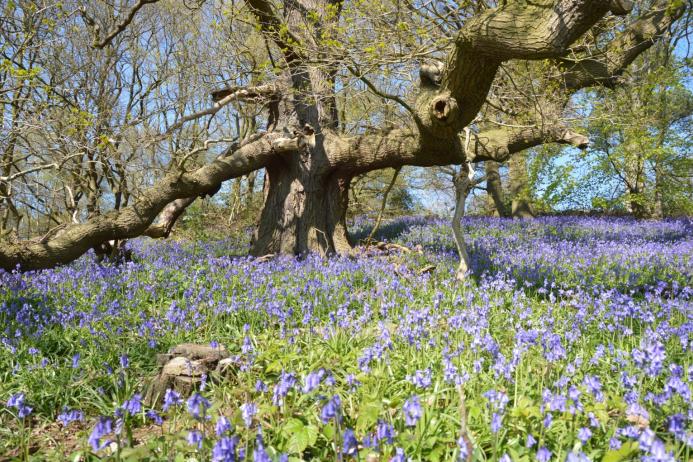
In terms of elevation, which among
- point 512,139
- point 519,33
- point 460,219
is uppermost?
point 519,33

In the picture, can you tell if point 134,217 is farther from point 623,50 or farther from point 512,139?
point 623,50

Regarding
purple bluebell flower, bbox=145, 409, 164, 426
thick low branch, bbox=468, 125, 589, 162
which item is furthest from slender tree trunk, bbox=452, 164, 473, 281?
purple bluebell flower, bbox=145, 409, 164, 426

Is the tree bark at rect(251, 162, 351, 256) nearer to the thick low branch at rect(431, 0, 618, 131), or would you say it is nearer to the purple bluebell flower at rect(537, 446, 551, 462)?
the thick low branch at rect(431, 0, 618, 131)

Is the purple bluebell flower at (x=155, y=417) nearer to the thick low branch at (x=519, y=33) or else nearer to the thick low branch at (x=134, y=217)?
the thick low branch at (x=519, y=33)

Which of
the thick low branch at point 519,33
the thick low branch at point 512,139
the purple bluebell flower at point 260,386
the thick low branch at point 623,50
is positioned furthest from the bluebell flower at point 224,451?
the thick low branch at point 623,50

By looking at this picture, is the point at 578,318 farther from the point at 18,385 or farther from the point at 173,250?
the point at 173,250

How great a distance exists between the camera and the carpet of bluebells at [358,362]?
227 centimetres

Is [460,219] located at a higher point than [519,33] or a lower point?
lower

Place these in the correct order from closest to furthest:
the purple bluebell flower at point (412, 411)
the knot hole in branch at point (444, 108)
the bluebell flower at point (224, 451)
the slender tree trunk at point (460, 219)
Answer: the bluebell flower at point (224, 451) < the purple bluebell flower at point (412, 411) < the knot hole in branch at point (444, 108) < the slender tree trunk at point (460, 219)

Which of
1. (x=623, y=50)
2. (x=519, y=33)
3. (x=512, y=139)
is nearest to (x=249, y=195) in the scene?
(x=512, y=139)

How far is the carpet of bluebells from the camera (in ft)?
7.46

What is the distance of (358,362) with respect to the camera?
118 inches

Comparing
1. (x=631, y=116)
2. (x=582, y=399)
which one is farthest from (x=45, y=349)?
(x=631, y=116)

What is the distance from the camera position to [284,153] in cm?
830
